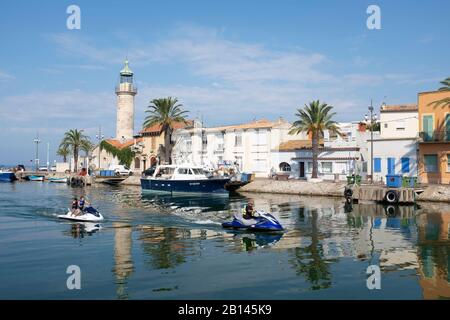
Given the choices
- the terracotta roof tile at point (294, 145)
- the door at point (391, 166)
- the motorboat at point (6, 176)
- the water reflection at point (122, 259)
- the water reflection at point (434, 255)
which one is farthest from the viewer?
the motorboat at point (6, 176)

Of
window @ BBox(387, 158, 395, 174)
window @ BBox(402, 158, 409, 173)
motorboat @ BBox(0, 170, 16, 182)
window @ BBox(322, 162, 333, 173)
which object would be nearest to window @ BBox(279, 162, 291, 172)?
window @ BBox(322, 162, 333, 173)

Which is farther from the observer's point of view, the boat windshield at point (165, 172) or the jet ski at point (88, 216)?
the boat windshield at point (165, 172)

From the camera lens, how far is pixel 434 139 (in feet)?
159

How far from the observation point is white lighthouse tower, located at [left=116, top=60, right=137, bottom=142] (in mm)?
96000

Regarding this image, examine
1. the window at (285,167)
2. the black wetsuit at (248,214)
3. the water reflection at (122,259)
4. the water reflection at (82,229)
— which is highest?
the window at (285,167)

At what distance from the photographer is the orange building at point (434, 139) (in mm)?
48250

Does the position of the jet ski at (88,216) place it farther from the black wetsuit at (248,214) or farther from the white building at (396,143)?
the white building at (396,143)

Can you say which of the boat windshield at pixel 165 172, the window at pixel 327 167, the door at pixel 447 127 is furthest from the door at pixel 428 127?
the boat windshield at pixel 165 172

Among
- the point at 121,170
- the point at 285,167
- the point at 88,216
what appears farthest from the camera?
the point at 121,170

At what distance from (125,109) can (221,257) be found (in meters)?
81.1

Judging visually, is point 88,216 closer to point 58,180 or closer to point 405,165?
point 405,165

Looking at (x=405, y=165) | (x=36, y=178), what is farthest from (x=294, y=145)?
(x=36, y=178)

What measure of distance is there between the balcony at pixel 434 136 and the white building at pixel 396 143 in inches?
71.3
